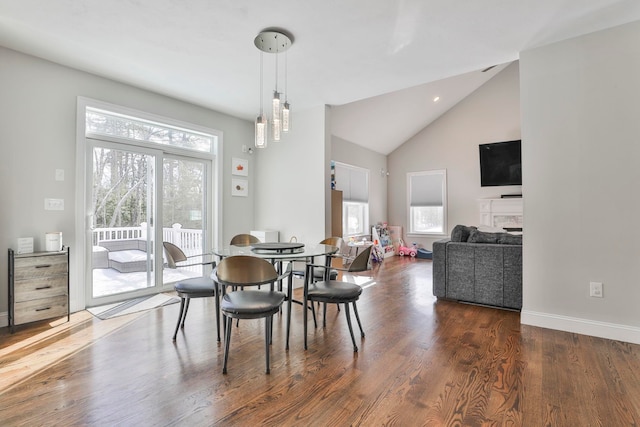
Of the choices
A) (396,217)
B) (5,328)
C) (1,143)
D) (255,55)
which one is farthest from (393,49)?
(396,217)

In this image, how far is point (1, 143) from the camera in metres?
2.94

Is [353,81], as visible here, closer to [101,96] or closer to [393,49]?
[393,49]

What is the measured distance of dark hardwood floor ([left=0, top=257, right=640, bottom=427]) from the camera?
166 cm

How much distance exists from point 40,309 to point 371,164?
665 cm

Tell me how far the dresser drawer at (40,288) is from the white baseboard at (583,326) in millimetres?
4476

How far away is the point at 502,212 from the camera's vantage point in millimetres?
6824

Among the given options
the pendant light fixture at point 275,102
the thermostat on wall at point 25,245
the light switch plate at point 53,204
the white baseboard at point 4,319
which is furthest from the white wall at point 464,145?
the white baseboard at point 4,319

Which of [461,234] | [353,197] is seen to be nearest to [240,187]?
[353,197]

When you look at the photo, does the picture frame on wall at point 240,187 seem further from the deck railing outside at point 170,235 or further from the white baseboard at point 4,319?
the white baseboard at point 4,319

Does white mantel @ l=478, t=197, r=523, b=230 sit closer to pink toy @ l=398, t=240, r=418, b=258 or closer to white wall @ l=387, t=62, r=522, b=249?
white wall @ l=387, t=62, r=522, b=249

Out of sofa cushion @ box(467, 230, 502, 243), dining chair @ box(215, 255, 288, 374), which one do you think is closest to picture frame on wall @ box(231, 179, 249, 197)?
dining chair @ box(215, 255, 288, 374)

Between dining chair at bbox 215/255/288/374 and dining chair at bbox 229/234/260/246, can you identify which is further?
dining chair at bbox 229/234/260/246

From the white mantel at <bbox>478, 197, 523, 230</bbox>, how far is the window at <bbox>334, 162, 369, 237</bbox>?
262 centimetres

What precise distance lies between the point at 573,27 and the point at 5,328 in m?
5.73
